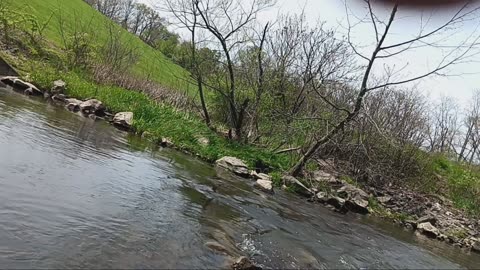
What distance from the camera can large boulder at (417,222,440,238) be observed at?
11500mm

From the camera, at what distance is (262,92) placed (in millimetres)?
16312

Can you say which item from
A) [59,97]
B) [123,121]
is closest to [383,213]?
[123,121]

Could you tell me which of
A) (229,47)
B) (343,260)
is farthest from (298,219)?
(229,47)

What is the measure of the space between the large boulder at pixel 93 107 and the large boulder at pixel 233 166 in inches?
192

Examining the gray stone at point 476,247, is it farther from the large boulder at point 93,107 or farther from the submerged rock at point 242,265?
the large boulder at point 93,107

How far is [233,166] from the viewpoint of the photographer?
1230cm

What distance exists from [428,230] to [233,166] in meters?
5.47

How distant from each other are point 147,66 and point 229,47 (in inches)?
361

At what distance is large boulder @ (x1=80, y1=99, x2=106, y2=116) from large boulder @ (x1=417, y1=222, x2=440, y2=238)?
10582 millimetres

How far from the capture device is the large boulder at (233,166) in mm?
11953

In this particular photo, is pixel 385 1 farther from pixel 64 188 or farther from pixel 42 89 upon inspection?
pixel 42 89

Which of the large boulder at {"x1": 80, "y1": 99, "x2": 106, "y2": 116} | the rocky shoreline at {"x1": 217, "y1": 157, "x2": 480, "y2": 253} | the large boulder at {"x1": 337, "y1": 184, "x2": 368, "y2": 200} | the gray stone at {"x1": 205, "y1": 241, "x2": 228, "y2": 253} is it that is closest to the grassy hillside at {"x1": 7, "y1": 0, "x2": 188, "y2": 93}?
the large boulder at {"x1": 80, "y1": 99, "x2": 106, "y2": 116}

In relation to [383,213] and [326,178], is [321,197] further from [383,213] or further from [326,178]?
[383,213]

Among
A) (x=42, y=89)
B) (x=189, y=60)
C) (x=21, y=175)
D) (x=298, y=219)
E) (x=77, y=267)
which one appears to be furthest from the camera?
(x=189, y=60)
